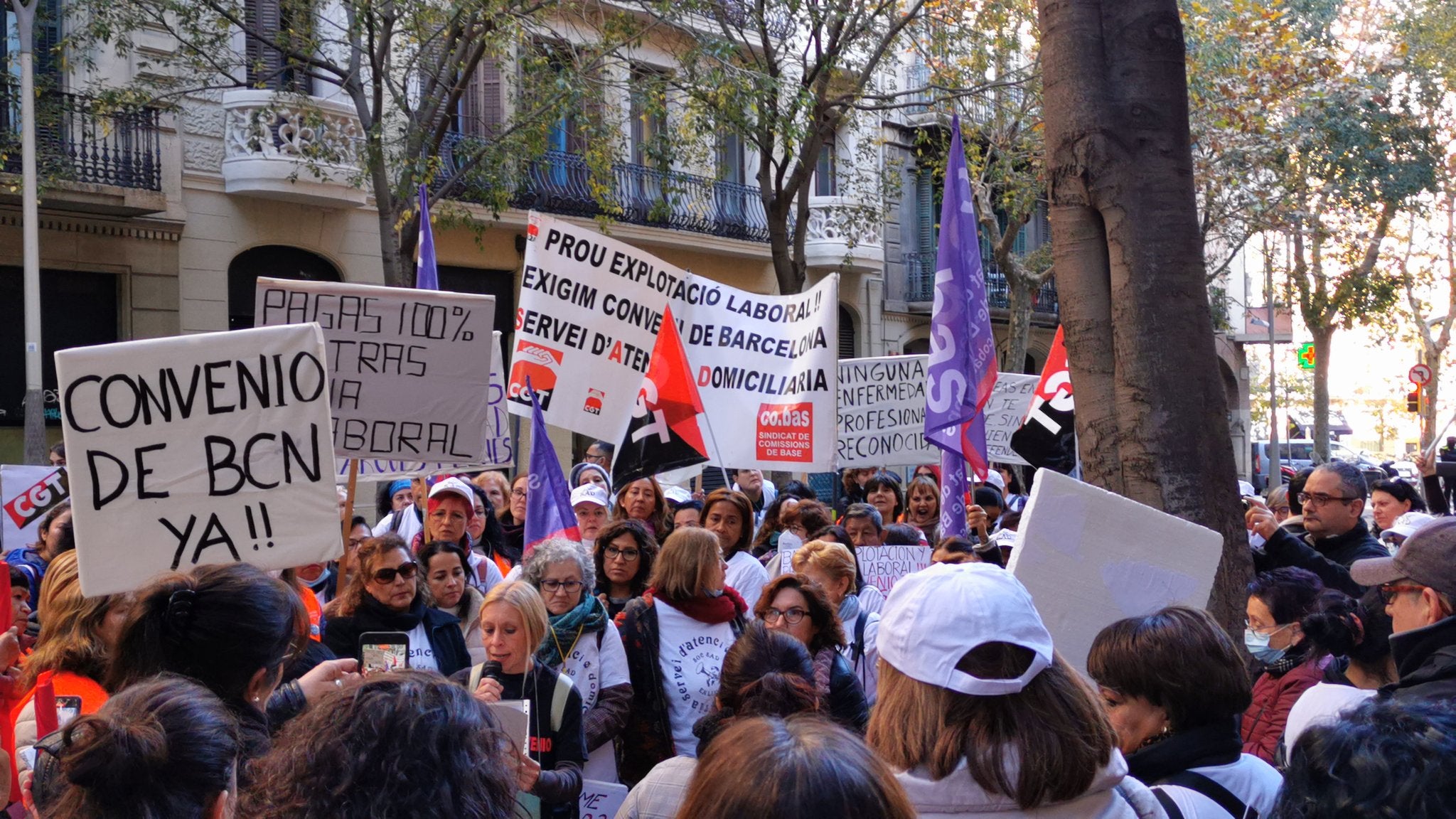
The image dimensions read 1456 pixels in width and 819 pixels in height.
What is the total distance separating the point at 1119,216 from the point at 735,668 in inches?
98.6

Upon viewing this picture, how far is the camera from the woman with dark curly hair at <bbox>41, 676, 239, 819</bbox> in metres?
2.10

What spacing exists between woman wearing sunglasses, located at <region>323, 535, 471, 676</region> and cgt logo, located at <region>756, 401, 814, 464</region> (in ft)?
13.3

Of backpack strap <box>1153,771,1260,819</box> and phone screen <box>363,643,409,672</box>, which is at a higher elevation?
phone screen <box>363,643,409,672</box>

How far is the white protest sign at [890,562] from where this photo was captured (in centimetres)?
723

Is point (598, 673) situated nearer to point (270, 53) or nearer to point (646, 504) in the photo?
point (646, 504)

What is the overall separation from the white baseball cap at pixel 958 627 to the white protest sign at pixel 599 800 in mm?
2221

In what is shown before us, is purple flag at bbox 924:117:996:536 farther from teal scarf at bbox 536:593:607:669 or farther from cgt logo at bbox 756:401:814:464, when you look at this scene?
teal scarf at bbox 536:593:607:669

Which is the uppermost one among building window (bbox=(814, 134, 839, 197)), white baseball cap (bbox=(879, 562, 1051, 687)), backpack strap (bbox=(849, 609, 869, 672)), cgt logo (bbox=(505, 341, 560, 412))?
building window (bbox=(814, 134, 839, 197))

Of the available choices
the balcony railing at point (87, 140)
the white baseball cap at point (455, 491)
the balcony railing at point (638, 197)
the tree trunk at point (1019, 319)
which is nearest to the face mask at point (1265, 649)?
the white baseball cap at point (455, 491)

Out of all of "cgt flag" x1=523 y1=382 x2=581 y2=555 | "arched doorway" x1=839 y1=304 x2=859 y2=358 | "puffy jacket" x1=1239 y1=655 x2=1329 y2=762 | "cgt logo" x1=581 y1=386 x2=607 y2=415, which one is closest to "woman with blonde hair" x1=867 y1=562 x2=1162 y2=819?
"puffy jacket" x1=1239 y1=655 x2=1329 y2=762

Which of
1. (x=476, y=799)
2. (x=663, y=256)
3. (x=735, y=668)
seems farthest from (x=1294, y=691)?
(x=663, y=256)

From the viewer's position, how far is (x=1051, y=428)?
872 cm

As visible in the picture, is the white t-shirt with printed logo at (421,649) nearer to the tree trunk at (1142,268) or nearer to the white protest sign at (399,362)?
the white protest sign at (399,362)

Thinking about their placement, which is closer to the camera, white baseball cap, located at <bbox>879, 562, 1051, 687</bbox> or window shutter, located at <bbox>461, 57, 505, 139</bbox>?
white baseball cap, located at <bbox>879, 562, 1051, 687</bbox>
